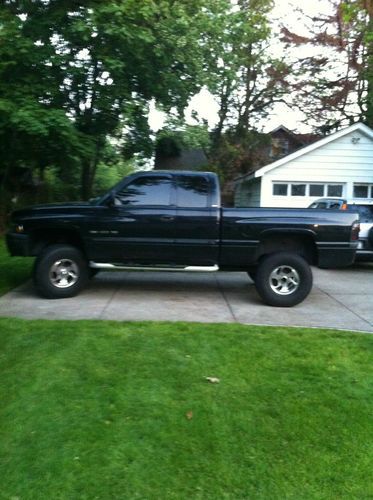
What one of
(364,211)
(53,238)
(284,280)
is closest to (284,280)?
(284,280)

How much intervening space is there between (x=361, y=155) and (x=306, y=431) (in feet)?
51.6

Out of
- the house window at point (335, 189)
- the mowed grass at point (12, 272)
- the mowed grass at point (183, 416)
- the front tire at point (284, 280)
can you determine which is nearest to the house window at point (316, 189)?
the house window at point (335, 189)

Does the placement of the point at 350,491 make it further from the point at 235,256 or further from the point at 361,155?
the point at 361,155

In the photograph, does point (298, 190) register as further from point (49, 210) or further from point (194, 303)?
point (49, 210)

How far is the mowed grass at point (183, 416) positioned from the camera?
3.14 metres

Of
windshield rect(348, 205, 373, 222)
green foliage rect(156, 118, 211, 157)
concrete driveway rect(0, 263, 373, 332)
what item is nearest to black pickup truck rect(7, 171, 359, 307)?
concrete driveway rect(0, 263, 373, 332)

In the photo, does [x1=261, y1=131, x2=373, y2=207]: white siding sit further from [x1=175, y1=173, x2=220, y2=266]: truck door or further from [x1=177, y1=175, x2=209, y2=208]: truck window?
[x1=175, y1=173, x2=220, y2=266]: truck door

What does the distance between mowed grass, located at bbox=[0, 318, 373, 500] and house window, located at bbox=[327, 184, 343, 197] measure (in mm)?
13066

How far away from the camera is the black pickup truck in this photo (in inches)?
295

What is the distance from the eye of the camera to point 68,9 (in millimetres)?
10633

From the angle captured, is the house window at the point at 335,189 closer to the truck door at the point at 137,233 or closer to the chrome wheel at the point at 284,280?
the chrome wheel at the point at 284,280

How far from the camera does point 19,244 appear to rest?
7699 millimetres

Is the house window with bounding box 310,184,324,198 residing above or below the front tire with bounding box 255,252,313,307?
above

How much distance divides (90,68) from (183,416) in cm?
974
